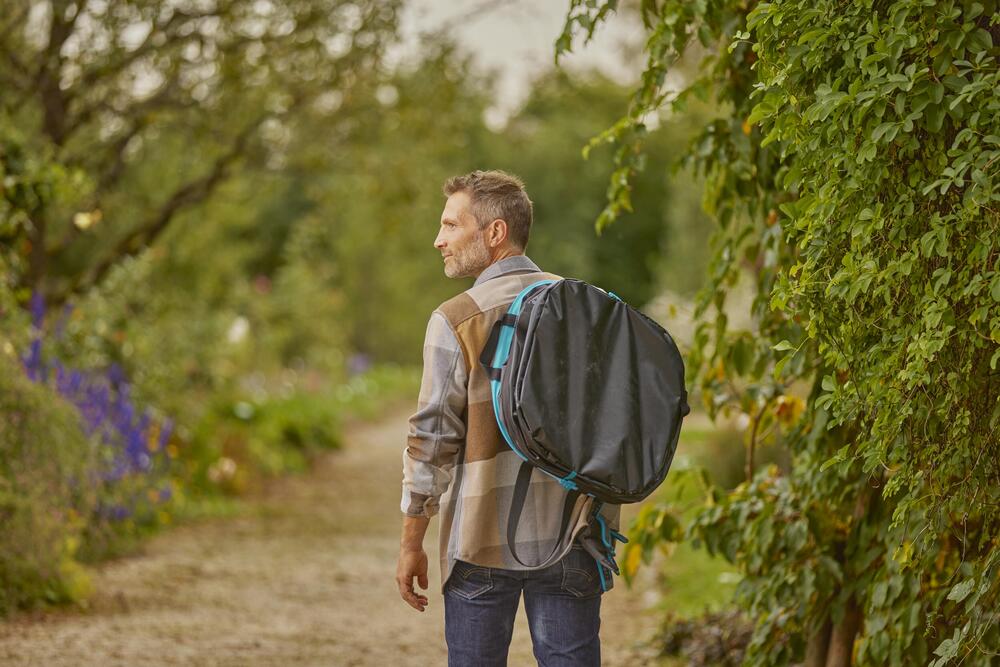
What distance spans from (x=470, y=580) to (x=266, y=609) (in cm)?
348

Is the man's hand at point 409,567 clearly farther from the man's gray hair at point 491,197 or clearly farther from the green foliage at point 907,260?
the green foliage at point 907,260

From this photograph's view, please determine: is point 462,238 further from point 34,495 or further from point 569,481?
point 34,495

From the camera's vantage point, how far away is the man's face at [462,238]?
276 centimetres

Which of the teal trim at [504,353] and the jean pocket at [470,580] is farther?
the jean pocket at [470,580]

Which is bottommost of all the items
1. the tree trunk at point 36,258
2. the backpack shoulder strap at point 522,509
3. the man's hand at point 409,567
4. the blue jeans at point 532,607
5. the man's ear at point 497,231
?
the blue jeans at point 532,607

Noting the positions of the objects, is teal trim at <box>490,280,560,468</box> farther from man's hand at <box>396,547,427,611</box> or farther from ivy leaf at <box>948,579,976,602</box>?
ivy leaf at <box>948,579,976,602</box>

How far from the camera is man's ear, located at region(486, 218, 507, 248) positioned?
2760 millimetres

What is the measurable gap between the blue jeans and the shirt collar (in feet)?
2.19

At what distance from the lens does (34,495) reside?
5207 mm

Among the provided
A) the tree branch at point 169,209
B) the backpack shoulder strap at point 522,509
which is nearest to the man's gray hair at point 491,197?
the backpack shoulder strap at point 522,509

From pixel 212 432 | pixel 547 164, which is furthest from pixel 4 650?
pixel 547 164

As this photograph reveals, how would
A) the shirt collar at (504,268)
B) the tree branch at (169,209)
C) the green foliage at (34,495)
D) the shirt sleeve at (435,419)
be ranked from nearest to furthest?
the shirt sleeve at (435,419) → the shirt collar at (504,268) → the green foliage at (34,495) → the tree branch at (169,209)

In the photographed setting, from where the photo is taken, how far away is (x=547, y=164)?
32.2 metres

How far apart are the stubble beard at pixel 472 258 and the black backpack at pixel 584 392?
0.18 metres
